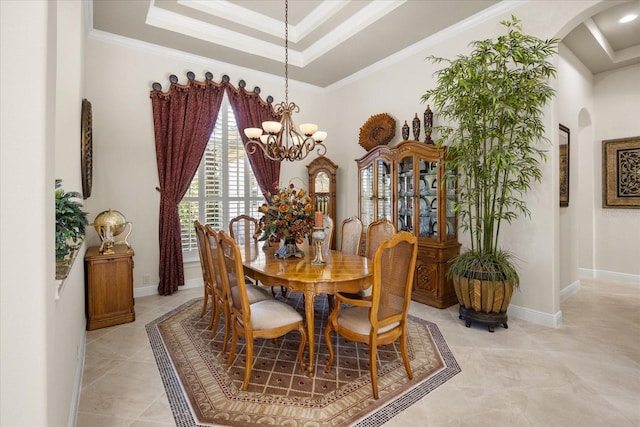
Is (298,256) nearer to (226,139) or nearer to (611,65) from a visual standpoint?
(226,139)

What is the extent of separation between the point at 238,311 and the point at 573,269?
446cm

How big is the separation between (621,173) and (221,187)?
5.84 m

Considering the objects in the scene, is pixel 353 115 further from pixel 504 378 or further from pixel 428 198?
pixel 504 378

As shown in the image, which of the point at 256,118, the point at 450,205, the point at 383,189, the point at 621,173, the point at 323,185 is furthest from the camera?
the point at 323,185

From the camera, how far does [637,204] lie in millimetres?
4500

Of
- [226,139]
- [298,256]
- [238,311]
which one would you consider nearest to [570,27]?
[298,256]

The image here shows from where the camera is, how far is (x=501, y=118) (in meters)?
2.98

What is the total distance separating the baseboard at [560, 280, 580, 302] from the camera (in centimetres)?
396

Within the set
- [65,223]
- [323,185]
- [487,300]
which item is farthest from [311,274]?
[323,185]

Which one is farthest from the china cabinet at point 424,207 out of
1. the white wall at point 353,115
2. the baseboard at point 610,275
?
the baseboard at point 610,275

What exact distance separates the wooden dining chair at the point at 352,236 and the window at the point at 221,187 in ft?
6.56

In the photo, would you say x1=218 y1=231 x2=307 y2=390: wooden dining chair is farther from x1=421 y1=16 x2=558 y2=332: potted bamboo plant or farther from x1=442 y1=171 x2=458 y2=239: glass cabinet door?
x1=442 y1=171 x2=458 y2=239: glass cabinet door

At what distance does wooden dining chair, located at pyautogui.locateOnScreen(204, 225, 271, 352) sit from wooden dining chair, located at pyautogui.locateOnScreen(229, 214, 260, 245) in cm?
123

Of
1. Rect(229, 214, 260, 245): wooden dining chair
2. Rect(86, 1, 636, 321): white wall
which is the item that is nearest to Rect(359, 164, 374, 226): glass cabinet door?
Rect(86, 1, 636, 321): white wall
